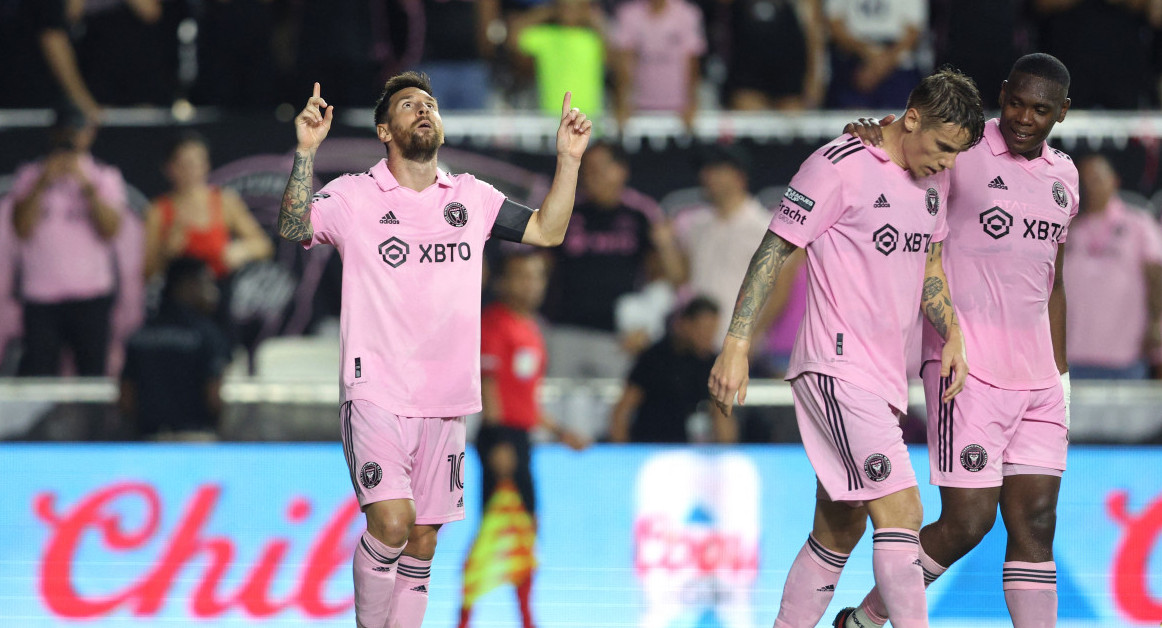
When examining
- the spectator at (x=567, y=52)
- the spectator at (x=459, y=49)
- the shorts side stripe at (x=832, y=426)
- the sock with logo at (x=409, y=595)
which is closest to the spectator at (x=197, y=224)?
the spectator at (x=459, y=49)

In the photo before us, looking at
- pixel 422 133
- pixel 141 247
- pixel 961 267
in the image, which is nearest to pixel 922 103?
pixel 961 267

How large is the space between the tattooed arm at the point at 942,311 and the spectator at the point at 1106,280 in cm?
481

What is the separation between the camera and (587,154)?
32.1 ft

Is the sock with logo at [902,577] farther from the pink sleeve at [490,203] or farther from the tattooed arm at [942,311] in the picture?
the pink sleeve at [490,203]

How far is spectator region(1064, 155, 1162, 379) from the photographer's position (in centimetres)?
1005

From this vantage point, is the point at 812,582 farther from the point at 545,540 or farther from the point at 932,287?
the point at 545,540

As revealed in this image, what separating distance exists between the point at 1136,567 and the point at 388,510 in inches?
173

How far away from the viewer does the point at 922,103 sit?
535 cm

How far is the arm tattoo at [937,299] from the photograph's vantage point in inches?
221

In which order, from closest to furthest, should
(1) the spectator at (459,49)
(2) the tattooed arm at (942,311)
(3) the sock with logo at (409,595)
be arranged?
(2) the tattooed arm at (942,311) < (3) the sock with logo at (409,595) < (1) the spectator at (459,49)

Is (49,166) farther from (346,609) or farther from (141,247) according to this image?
(346,609)

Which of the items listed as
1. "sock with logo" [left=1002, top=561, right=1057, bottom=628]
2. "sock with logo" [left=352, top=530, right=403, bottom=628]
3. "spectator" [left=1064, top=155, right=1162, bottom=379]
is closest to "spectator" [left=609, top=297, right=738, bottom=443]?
"spectator" [left=1064, top=155, right=1162, bottom=379]

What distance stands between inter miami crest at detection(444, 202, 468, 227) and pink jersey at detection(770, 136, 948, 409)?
1.25 meters

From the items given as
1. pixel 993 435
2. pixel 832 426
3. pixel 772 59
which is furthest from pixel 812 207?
pixel 772 59
